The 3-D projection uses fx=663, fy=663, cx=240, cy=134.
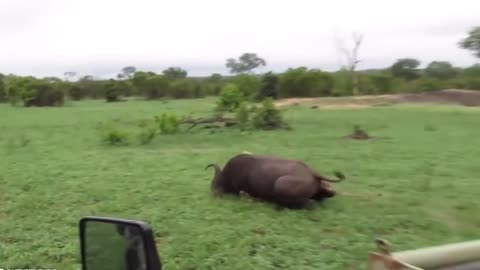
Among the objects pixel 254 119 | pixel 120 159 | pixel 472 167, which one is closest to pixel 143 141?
pixel 120 159

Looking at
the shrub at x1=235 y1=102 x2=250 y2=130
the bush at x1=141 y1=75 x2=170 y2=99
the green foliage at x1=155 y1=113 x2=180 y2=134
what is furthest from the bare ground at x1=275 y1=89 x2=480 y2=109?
the bush at x1=141 y1=75 x2=170 y2=99

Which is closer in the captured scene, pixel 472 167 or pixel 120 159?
pixel 472 167

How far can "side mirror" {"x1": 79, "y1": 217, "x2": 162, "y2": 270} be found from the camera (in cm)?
162

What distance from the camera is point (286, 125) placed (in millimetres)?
16172

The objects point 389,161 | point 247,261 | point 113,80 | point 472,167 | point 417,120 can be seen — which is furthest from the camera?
point 113,80

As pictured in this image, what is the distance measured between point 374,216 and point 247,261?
1.72m

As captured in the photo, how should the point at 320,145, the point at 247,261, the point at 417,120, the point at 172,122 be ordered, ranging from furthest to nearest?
the point at 417,120 → the point at 172,122 → the point at 320,145 → the point at 247,261

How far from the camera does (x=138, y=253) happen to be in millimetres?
1680

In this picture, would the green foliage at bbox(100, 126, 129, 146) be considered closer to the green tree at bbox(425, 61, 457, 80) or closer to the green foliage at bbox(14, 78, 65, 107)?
the green foliage at bbox(14, 78, 65, 107)

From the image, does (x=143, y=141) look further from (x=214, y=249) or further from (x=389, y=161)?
(x=214, y=249)

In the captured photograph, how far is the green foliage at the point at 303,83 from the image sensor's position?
119ft

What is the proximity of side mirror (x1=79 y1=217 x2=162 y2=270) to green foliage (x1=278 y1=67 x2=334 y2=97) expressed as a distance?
34.2 meters

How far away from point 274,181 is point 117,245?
4678 millimetres

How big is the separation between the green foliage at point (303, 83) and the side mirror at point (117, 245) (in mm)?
34231
